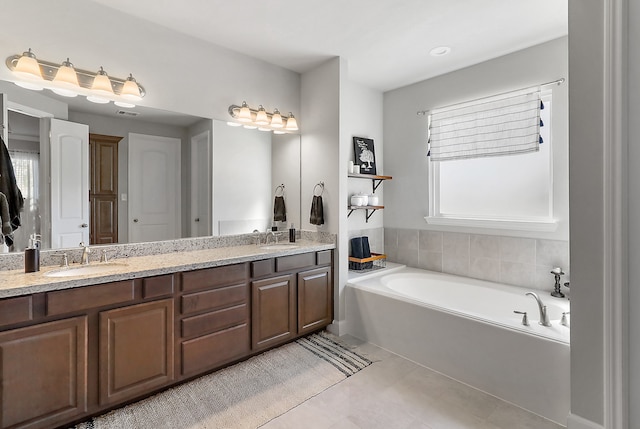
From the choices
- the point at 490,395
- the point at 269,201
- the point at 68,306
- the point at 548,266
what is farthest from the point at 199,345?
the point at 548,266

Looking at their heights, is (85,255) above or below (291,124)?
below

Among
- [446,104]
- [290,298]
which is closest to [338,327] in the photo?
[290,298]

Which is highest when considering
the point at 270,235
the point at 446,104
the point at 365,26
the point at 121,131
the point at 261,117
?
the point at 365,26

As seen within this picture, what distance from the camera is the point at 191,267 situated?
216 centimetres

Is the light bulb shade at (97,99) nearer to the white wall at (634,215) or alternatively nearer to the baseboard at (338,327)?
the baseboard at (338,327)

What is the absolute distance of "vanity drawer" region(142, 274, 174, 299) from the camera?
77.7 inches

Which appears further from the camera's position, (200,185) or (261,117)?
(261,117)

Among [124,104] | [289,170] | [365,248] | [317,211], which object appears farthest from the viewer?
[365,248]

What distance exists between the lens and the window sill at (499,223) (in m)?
2.72

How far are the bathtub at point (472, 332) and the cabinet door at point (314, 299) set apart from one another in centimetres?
22

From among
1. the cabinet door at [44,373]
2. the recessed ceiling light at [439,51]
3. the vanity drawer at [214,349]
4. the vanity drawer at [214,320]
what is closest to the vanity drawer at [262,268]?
the vanity drawer at [214,320]

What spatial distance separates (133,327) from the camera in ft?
6.34

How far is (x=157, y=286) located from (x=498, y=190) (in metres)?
3.08

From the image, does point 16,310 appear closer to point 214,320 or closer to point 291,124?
point 214,320
